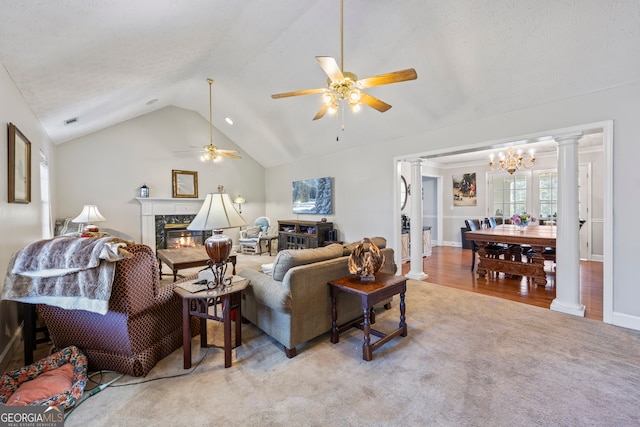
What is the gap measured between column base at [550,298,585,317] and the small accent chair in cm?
574

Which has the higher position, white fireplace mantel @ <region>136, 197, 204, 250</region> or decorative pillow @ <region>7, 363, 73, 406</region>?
white fireplace mantel @ <region>136, 197, 204, 250</region>

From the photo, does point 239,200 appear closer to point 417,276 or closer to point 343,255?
point 417,276

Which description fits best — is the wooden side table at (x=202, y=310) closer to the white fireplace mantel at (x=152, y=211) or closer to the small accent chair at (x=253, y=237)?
the small accent chair at (x=253, y=237)

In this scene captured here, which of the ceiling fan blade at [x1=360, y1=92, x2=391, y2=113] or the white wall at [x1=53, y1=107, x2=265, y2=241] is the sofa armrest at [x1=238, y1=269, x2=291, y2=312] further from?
the white wall at [x1=53, y1=107, x2=265, y2=241]

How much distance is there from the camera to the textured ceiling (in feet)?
7.57

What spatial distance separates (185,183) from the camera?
711 cm

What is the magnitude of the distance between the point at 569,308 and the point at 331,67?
367 cm

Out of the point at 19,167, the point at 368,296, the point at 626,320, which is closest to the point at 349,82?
the point at 368,296

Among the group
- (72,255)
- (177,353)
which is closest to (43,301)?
(72,255)

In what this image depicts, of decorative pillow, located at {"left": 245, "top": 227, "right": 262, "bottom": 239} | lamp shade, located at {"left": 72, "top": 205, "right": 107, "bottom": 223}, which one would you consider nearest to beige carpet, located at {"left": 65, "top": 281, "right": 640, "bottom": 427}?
A: lamp shade, located at {"left": 72, "top": 205, "right": 107, "bottom": 223}

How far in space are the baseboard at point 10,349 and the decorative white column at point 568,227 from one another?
5271 millimetres

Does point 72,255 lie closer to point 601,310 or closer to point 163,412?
point 163,412

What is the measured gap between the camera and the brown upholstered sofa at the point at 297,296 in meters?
2.35

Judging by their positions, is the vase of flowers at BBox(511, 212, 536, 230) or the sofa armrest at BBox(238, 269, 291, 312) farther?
the vase of flowers at BBox(511, 212, 536, 230)
